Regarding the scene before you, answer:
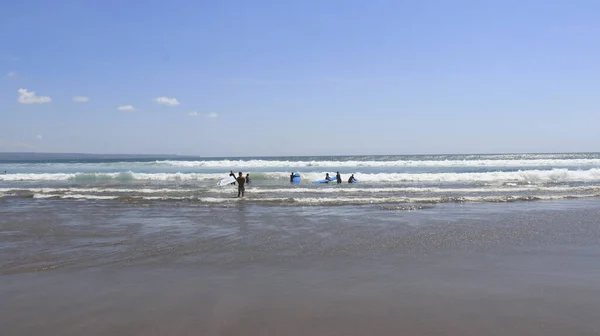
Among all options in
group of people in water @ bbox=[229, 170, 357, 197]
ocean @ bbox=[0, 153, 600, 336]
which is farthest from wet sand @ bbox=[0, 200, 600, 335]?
group of people in water @ bbox=[229, 170, 357, 197]

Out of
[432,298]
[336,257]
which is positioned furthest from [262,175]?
[432,298]

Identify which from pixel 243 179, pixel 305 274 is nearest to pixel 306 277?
pixel 305 274

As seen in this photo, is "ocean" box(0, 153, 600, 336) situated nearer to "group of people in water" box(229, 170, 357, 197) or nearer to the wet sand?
the wet sand

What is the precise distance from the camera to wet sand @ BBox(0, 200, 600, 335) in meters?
4.98

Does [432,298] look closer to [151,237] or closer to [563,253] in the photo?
[563,253]

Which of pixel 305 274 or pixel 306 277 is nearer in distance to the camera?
pixel 306 277

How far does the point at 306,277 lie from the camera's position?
689 cm

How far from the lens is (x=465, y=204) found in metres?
17.1

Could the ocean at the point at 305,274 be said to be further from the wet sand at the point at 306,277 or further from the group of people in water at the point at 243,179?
the group of people in water at the point at 243,179

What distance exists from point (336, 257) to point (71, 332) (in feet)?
15.4

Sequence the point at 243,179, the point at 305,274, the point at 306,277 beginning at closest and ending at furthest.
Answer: the point at 306,277 → the point at 305,274 → the point at 243,179

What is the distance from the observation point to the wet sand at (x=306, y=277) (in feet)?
16.3

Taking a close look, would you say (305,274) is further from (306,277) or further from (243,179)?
(243,179)

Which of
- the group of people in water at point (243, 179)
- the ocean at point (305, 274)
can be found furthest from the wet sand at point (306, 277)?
the group of people in water at point (243, 179)
